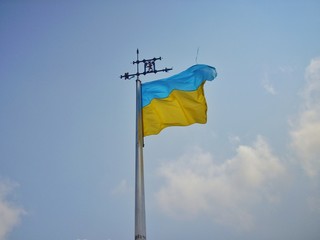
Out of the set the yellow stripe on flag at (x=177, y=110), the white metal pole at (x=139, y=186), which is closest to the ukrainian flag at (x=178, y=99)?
the yellow stripe on flag at (x=177, y=110)

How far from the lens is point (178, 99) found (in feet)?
51.2

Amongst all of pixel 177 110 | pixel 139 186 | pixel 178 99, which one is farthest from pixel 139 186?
pixel 178 99

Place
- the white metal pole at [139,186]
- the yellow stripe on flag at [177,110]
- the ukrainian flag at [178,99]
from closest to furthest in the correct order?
the white metal pole at [139,186] → the yellow stripe on flag at [177,110] → the ukrainian flag at [178,99]

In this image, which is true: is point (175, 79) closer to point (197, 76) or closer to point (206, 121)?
point (197, 76)

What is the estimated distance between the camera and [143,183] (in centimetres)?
1135

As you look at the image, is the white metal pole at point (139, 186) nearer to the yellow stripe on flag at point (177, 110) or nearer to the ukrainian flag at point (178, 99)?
the yellow stripe on flag at point (177, 110)

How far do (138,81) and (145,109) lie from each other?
143 centimetres

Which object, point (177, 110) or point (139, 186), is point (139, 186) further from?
point (177, 110)

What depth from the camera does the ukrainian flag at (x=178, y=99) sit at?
15180 mm

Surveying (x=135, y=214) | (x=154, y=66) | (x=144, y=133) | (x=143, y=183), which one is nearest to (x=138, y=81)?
(x=154, y=66)

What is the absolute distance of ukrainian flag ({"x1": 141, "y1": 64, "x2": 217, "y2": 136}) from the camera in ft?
49.8

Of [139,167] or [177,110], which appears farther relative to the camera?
[177,110]

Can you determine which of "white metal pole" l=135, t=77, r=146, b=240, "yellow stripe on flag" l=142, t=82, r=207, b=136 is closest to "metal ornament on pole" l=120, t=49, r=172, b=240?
"white metal pole" l=135, t=77, r=146, b=240

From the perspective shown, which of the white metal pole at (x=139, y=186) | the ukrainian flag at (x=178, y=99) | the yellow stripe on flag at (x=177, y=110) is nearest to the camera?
the white metal pole at (x=139, y=186)
